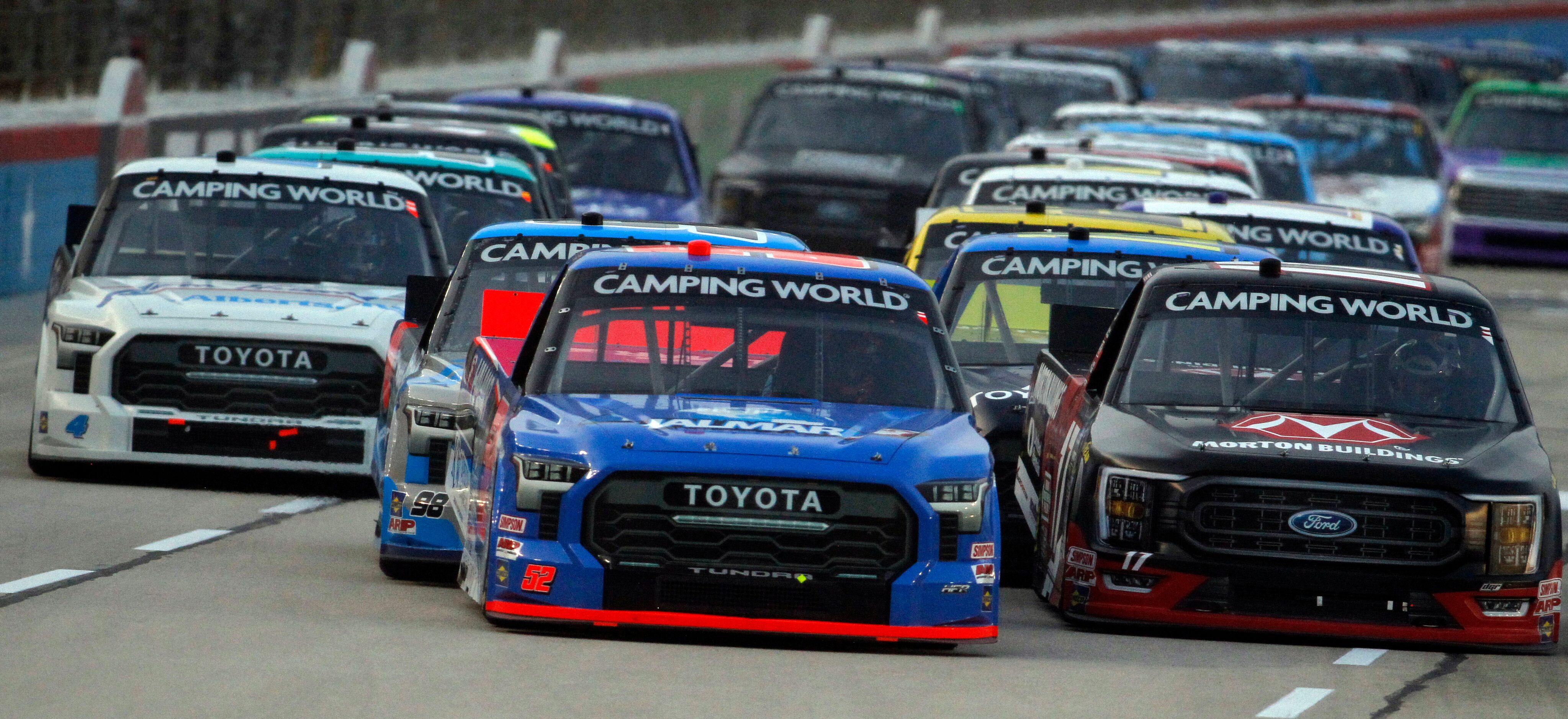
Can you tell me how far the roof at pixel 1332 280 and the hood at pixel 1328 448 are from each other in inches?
24.3

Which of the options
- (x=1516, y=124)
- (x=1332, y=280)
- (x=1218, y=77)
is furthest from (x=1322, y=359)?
(x=1218, y=77)

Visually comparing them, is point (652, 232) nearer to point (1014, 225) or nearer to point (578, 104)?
point (1014, 225)

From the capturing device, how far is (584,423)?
9.10 metres

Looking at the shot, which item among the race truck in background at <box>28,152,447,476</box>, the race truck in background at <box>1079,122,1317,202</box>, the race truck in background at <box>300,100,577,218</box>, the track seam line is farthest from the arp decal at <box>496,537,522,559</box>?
the race truck in background at <box>1079,122,1317,202</box>

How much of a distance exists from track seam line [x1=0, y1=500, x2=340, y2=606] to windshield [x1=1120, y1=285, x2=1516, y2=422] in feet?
12.7

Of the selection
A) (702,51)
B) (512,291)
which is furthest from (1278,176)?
(702,51)

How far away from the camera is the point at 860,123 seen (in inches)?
1007

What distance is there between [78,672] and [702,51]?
3737 cm

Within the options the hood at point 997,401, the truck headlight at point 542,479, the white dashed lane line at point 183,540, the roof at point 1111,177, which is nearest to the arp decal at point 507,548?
the truck headlight at point 542,479

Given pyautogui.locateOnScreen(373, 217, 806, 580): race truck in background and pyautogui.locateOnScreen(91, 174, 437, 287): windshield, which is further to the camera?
pyautogui.locateOnScreen(91, 174, 437, 287): windshield

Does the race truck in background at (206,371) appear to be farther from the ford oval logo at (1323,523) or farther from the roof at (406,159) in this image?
the ford oval logo at (1323,523)

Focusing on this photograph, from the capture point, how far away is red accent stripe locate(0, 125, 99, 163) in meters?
22.0

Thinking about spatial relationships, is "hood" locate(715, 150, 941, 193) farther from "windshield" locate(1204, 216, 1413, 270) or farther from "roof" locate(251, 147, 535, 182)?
"windshield" locate(1204, 216, 1413, 270)

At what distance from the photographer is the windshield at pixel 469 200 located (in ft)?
55.4
